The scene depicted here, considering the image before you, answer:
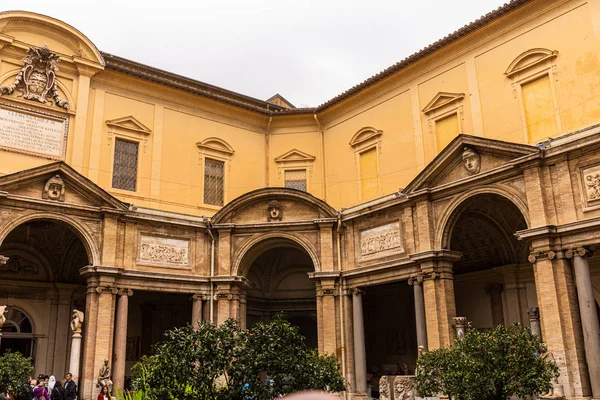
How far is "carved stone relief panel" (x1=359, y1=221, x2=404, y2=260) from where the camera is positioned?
69.5 ft

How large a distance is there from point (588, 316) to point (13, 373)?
15255mm

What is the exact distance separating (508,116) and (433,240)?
4.96 metres

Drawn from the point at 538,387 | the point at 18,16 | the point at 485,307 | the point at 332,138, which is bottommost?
the point at 538,387

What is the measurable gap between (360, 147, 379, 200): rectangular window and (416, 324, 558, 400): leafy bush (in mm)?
11306

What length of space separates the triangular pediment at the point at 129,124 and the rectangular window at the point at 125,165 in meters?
0.55

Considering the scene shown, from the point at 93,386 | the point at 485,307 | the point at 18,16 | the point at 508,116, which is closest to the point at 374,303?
the point at 485,307

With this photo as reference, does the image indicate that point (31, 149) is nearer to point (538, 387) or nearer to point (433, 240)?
point (433, 240)

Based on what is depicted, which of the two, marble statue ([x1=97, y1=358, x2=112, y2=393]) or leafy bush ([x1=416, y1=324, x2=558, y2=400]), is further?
marble statue ([x1=97, y1=358, x2=112, y2=393])

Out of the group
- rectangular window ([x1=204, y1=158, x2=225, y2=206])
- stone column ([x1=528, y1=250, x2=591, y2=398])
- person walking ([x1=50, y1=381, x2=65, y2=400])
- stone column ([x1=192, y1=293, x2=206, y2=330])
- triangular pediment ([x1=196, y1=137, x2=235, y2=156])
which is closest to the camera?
stone column ([x1=528, y1=250, x2=591, y2=398])

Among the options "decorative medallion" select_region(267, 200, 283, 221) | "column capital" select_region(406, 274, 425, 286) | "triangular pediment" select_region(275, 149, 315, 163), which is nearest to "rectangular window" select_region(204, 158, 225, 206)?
"triangular pediment" select_region(275, 149, 315, 163)

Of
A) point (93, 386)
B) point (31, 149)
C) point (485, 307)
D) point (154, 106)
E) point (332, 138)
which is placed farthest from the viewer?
point (332, 138)

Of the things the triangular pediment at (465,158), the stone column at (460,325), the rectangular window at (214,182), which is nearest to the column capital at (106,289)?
the rectangular window at (214,182)

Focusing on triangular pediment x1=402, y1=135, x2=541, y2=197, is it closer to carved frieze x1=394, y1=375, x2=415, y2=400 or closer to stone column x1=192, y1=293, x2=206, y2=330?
carved frieze x1=394, y1=375, x2=415, y2=400

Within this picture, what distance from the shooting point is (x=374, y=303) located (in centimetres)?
2747
